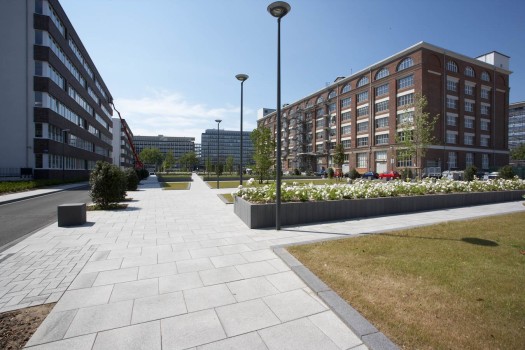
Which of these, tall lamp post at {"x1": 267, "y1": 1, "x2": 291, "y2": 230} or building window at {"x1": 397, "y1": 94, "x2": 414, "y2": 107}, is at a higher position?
building window at {"x1": 397, "y1": 94, "x2": 414, "y2": 107}

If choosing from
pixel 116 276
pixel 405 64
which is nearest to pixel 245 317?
pixel 116 276

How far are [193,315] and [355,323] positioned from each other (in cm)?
203

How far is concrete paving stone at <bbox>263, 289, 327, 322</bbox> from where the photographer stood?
11.5 ft

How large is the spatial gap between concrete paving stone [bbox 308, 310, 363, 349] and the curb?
55mm

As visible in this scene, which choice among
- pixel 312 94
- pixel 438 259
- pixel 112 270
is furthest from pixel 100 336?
pixel 312 94

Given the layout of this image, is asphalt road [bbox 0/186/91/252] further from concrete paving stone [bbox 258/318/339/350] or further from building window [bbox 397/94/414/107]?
building window [bbox 397/94/414/107]

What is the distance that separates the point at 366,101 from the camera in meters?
54.9

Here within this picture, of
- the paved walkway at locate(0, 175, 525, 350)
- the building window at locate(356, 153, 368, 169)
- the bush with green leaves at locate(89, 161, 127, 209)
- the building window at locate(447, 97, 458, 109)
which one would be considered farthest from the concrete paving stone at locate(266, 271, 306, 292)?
the building window at locate(447, 97, 458, 109)

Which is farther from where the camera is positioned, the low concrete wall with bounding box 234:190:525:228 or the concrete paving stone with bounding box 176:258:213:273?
the low concrete wall with bounding box 234:190:525:228

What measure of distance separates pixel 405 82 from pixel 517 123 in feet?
260

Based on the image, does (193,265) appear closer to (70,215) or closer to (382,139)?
(70,215)

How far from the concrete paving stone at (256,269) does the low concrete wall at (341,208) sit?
3.08 meters

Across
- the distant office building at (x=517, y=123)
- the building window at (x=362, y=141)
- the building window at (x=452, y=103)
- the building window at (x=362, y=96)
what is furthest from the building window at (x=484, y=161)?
the distant office building at (x=517, y=123)

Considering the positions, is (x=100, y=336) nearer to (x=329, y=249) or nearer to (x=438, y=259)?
(x=329, y=249)
